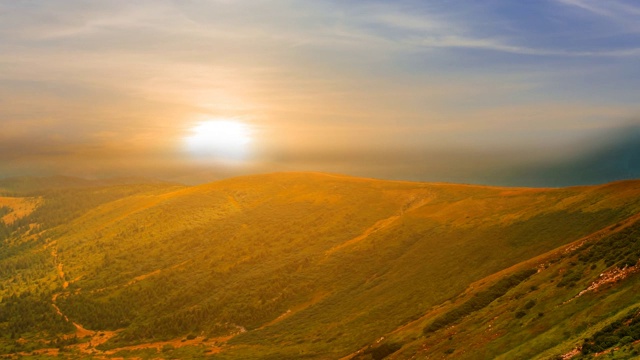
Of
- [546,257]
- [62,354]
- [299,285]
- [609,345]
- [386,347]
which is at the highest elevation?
[609,345]

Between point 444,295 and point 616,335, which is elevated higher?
point 616,335

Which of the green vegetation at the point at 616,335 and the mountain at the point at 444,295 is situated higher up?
the green vegetation at the point at 616,335

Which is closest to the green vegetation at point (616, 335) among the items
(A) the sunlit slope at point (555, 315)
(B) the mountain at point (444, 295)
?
(A) the sunlit slope at point (555, 315)

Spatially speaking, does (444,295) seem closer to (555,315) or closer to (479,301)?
(479,301)

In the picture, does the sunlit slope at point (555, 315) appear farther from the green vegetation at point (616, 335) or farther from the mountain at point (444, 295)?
the mountain at point (444, 295)

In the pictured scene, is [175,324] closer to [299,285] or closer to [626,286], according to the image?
[299,285]

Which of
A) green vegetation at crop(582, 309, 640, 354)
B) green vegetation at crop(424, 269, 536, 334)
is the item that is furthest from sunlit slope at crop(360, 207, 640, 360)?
green vegetation at crop(424, 269, 536, 334)

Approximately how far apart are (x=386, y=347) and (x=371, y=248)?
3816 inches

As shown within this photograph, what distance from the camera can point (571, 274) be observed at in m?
67.8

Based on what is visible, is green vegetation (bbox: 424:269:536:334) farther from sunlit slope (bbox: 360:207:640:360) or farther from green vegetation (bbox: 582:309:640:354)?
green vegetation (bbox: 582:309:640:354)

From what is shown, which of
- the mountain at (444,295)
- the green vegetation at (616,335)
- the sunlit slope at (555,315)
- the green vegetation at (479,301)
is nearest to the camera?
the green vegetation at (616,335)

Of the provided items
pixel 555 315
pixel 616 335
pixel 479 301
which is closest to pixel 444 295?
pixel 479 301

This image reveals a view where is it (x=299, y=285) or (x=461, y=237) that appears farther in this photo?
(x=299, y=285)

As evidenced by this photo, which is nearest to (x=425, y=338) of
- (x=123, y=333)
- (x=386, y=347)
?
(x=386, y=347)
